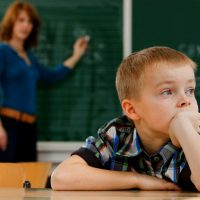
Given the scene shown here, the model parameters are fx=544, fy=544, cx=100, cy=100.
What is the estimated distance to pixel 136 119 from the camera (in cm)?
160

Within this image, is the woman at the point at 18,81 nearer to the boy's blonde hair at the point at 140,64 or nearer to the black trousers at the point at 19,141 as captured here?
the black trousers at the point at 19,141

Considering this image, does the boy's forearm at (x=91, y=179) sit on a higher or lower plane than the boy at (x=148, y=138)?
lower

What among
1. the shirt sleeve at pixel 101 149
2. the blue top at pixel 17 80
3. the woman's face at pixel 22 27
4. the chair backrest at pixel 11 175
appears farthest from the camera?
the woman's face at pixel 22 27

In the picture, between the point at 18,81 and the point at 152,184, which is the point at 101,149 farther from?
the point at 18,81

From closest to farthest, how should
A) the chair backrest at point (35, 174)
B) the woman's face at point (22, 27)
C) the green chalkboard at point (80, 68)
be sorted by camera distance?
the chair backrest at point (35, 174) < the woman's face at point (22, 27) < the green chalkboard at point (80, 68)

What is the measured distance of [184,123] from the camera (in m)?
1.41

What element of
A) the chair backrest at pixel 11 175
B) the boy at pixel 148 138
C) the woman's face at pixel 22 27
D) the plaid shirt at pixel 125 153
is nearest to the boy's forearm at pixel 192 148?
the boy at pixel 148 138

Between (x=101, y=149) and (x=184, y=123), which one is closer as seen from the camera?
(x=184, y=123)

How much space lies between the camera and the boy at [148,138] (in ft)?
4.71

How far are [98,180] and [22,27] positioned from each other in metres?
2.46

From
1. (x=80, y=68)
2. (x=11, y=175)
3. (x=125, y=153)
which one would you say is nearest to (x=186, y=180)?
(x=125, y=153)

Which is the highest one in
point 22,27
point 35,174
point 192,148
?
point 22,27

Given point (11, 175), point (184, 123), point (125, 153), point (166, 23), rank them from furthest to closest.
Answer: point (166, 23) < point (11, 175) < point (125, 153) < point (184, 123)

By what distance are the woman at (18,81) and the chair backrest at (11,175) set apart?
1.81 m
